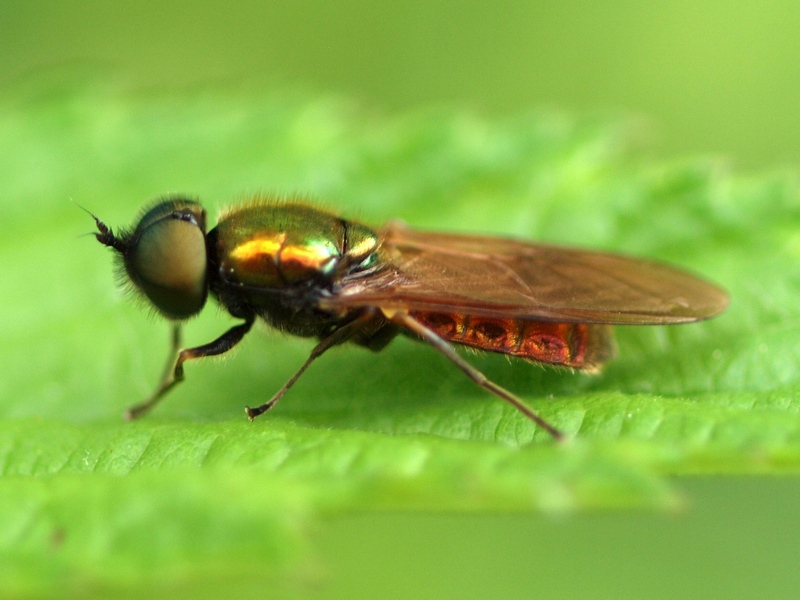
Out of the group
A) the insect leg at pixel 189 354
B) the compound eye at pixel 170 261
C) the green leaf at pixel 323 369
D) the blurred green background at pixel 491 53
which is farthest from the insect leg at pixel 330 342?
the blurred green background at pixel 491 53

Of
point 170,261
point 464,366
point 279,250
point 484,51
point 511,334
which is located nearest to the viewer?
point 464,366

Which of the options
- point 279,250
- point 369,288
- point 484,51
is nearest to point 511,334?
point 369,288

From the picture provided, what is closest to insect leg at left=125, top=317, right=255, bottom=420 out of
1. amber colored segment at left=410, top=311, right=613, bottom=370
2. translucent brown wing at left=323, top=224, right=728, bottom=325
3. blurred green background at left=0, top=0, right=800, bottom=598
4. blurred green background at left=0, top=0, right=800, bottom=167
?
translucent brown wing at left=323, top=224, right=728, bottom=325

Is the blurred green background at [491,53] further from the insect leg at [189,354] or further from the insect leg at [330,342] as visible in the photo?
the insect leg at [330,342]

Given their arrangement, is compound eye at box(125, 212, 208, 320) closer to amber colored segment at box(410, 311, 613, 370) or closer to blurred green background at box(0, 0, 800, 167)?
amber colored segment at box(410, 311, 613, 370)

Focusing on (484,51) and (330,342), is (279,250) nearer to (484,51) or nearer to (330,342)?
(330,342)
